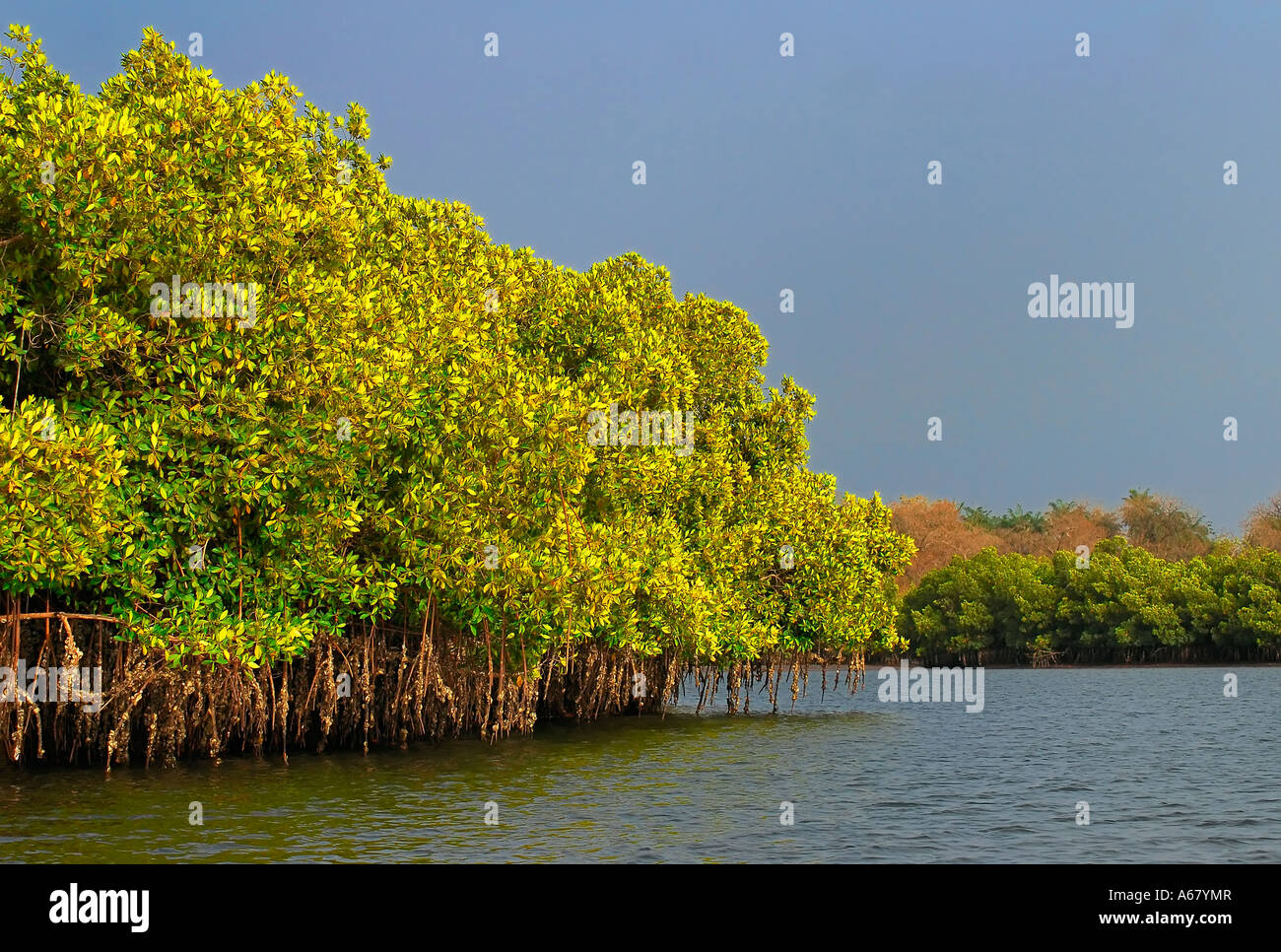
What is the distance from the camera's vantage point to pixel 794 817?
61.8ft

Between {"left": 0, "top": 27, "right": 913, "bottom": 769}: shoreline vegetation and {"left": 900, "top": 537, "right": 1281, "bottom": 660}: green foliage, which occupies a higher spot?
{"left": 0, "top": 27, "right": 913, "bottom": 769}: shoreline vegetation

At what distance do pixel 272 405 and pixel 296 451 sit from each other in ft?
3.92

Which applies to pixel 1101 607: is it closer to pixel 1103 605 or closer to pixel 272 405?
pixel 1103 605

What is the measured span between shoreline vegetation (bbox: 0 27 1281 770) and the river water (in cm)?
168

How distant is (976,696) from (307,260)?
46.5 metres

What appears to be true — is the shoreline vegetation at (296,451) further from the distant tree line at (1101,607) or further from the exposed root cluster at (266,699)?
the distant tree line at (1101,607)

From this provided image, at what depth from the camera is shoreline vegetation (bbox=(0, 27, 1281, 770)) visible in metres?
18.5

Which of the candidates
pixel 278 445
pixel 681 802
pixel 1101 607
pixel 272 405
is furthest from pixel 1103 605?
pixel 278 445

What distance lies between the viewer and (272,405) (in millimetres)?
20703

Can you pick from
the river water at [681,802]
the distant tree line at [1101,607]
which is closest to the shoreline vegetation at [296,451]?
the river water at [681,802]

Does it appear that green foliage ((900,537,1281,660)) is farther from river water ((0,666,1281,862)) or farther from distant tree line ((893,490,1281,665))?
river water ((0,666,1281,862))

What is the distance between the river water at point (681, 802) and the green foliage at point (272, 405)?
8.55ft

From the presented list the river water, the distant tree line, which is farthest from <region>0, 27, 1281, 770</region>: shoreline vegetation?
the distant tree line

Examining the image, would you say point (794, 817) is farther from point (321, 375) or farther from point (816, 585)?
point (816, 585)
